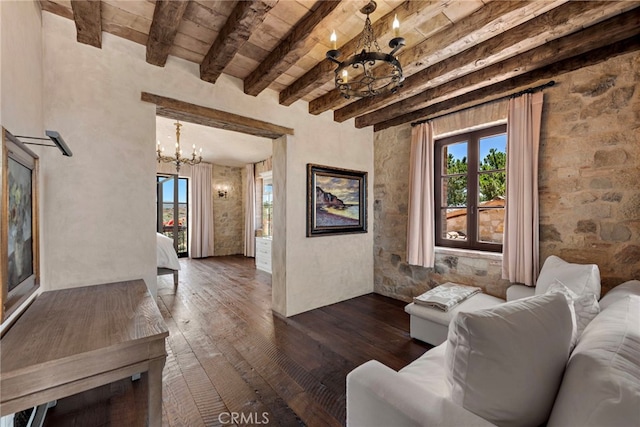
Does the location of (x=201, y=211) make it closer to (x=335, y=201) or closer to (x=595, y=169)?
(x=335, y=201)

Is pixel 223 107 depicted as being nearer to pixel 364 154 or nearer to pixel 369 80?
pixel 369 80

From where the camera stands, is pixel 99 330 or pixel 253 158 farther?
pixel 253 158

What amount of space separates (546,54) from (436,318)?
7.89ft

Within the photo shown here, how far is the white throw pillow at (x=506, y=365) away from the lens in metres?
0.86

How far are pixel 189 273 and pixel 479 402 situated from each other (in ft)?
18.1

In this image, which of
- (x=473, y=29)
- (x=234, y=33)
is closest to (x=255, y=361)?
(x=234, y=33)

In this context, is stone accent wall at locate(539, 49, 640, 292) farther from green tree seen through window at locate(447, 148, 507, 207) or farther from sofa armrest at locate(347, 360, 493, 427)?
sofa armrest at locate(347, 360, 493, 427)

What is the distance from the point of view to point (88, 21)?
173 cm

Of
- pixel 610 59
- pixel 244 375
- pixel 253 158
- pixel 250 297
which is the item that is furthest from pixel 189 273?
pixel 610 59

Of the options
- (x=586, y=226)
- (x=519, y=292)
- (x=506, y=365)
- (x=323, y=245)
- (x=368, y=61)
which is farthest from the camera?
(x=323, y=245)

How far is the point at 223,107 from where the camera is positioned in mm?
2639

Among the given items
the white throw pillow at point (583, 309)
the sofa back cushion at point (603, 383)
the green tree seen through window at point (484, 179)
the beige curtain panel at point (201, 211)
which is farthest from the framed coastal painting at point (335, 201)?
the beige curtain panel at point (201, 211)

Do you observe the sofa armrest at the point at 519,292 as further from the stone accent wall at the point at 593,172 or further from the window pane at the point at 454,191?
the window pane at the point at 454,191

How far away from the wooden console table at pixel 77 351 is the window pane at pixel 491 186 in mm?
3347
